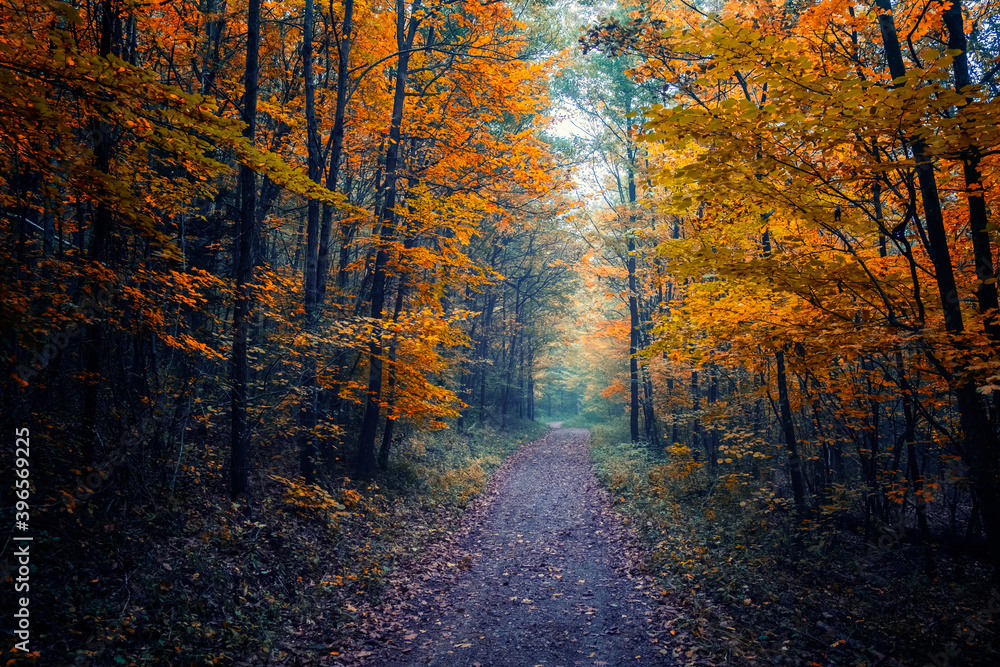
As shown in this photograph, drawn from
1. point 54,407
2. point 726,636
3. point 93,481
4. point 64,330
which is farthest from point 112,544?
point 726,636

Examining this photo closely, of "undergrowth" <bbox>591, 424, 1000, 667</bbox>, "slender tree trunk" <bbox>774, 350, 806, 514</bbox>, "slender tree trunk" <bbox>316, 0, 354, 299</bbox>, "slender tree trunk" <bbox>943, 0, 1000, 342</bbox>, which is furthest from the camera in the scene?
"slender tree trunk" <bbox>316, 0, 354, 299</bbox>

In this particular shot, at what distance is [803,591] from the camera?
6621 mm

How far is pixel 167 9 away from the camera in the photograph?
9.34m

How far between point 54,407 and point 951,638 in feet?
38.1

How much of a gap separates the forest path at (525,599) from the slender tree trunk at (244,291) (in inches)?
131

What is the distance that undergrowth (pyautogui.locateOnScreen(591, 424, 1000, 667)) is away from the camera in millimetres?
5203

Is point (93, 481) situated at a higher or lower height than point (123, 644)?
higher

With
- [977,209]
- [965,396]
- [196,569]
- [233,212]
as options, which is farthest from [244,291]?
[977,209]

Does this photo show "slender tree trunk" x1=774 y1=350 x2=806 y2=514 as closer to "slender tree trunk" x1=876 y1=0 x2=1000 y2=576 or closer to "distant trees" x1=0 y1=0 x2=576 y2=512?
"slender tree trunk" x1=876 y1=0 x2=1000 y2=576

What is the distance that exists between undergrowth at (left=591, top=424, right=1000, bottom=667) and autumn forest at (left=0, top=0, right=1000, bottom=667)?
51 mm

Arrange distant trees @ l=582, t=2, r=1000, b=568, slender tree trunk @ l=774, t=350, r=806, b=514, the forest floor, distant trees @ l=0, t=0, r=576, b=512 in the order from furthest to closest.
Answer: slender tree trunk @ l=774, t=350, r=806, b=514, the forest floor, distant trees @ l=0, t=0, r=576, b=512, distant trees @ l=582, t=2, r=1000, b=568

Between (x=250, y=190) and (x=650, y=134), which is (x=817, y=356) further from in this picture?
(x=250, y=190)

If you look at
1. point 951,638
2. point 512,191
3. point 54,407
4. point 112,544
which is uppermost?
point 512,191

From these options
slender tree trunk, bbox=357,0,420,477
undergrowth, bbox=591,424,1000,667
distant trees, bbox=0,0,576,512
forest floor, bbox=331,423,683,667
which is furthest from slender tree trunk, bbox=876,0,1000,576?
slender tree trunk, bbox=357,0,420,477
